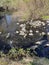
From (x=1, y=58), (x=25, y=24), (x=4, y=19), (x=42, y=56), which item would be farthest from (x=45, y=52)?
(x=4, y=19)

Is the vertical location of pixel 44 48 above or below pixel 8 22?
above

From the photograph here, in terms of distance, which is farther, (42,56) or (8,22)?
(8,22)

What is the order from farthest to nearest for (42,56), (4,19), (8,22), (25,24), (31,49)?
(4,19) → (8,22) → (25,24) → (31,49) → (42,56)

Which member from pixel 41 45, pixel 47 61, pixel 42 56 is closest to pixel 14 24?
pixel 41 45

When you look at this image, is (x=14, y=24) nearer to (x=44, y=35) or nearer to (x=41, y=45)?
(x=44, y=35)

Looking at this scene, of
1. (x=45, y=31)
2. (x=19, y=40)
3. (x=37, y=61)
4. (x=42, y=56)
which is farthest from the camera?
(x=45, y=31)

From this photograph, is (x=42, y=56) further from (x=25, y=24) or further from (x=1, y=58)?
(x=25, y=24)

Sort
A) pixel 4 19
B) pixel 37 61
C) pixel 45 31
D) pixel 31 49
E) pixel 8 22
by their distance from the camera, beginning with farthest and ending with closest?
pixel 4 19
pixel 8 22
pixel 45 31
pixel 31 49
pixel 37 61

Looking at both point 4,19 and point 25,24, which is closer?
point 25,24

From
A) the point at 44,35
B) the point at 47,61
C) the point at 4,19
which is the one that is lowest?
the point at 4,19

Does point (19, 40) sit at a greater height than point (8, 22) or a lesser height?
greater
